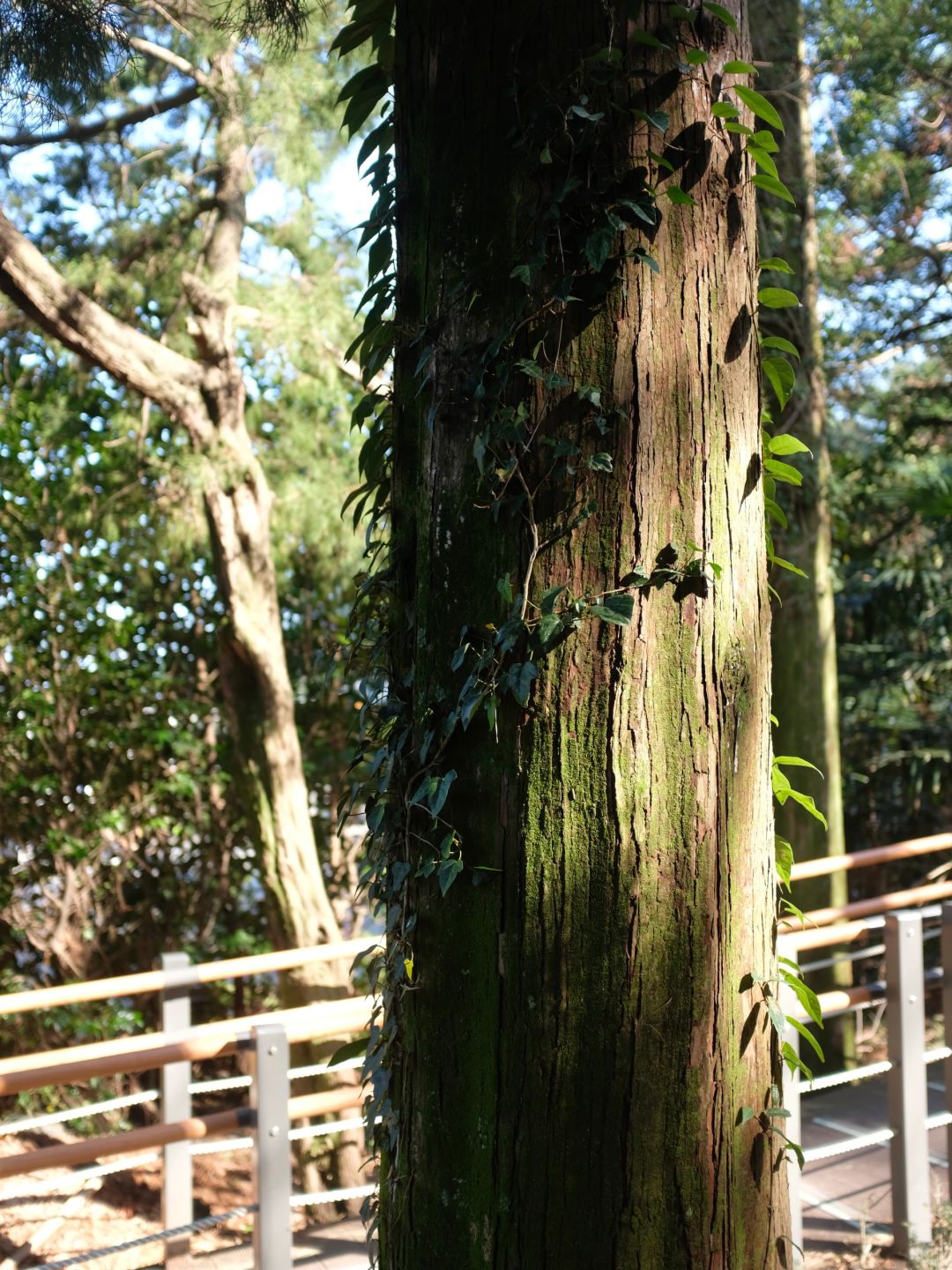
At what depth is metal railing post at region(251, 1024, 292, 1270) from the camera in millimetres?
2502

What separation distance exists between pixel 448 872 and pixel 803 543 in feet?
14.8

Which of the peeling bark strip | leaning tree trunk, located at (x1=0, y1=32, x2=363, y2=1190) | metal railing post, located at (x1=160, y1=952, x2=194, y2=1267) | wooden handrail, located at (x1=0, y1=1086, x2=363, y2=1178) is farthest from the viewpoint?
leaning tree trunk, located at (x1=0, y1=32, x2=363, y2=1190)

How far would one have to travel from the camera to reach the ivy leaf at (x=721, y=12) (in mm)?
1424

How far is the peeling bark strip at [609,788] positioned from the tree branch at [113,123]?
3.72m

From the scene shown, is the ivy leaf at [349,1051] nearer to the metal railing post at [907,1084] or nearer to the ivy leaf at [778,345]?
the ivy leaf at [778,345]

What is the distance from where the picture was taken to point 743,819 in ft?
4.71

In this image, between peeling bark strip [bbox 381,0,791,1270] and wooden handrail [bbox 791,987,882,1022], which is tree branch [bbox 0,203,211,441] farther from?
peeling bark strip [bbox 381,0,791,1270]

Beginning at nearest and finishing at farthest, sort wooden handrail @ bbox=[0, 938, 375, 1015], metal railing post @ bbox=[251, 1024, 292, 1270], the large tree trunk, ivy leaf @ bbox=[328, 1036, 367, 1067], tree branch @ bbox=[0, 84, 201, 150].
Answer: ivy leaf @ bbox=[328, 1036, 367, 1067]
metal railing post @ bbox=[251, 1024, 292, 1270]
wooden handrail @ bbox=[0, 938, 375, 1015]
tree branch @ bbox=[0, 84, 201, 150]
the large tree trunk

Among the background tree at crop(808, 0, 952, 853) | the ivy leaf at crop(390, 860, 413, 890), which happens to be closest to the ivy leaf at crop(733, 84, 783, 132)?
the ivy leaf at crop(390, 860, 413, 890)

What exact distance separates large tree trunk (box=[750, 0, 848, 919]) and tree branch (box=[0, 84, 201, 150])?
2755 mm

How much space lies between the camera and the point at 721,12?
4.67 ft

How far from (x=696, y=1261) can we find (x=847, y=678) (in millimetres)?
6287

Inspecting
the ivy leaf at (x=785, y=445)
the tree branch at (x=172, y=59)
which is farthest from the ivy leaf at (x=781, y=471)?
the tree branch at (x=172, y=59)

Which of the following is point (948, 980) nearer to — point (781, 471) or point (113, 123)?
point (781, 471)
